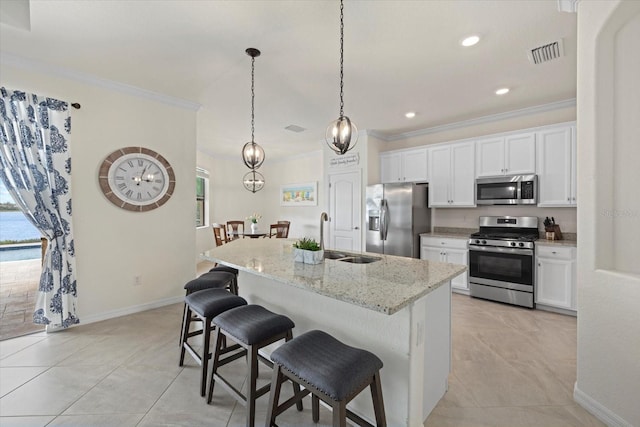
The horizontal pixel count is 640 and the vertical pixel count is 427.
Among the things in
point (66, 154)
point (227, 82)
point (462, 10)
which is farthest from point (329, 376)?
point (66, 154)

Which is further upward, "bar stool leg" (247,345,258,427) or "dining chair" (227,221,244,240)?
"dining chair" (227,221,244,240)

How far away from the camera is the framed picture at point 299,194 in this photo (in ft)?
22.5

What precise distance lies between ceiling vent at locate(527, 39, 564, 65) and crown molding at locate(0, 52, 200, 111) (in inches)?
155

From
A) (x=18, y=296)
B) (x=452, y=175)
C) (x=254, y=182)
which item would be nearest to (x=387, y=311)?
(x=254, y=182)

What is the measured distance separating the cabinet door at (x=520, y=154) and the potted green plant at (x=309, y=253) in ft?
11.2

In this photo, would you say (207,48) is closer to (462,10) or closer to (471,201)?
(462,10)

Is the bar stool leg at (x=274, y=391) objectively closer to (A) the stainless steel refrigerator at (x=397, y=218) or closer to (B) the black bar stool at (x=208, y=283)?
(B) the black bar stool at (x=208, y=283)

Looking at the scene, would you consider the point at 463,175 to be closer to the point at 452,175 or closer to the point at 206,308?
the point at 452,175

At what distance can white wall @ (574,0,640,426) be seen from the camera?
1.69 metres

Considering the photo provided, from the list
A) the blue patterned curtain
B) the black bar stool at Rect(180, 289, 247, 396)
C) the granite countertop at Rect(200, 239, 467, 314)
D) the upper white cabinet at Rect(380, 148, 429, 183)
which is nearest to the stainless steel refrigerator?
the upper white cabinet at Rect(380, 148, 429, 183)

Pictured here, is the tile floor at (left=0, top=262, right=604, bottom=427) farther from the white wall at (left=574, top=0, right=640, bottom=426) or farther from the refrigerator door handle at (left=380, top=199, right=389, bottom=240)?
the refrigerator door handle at (left=380, top=199, right=389, bottom=240)

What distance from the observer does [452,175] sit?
4.51m

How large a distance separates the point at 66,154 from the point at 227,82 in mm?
1864

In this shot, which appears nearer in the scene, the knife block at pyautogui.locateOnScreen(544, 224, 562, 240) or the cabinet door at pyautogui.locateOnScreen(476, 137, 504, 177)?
the knife block at pyautogui.locateOnScreen(544, 224, 562, 240)
